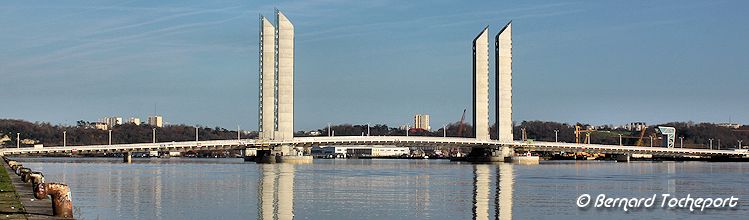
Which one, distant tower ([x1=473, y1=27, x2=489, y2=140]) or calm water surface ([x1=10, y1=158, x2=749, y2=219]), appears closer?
calm water surface ([x1=10, y1=158, x2=749, y2=219])

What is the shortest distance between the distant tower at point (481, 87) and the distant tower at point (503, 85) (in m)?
1.37

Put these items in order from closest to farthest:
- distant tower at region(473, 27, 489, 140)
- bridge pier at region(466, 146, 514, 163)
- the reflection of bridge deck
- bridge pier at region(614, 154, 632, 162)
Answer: the reflection of bridge deck < distant tower at region(473, 27, 489, 140) < bridge pier at region(466, 146, 514, 163) < bridge pier at region(614, 154, 632, 162)

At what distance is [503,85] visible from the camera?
14375cm

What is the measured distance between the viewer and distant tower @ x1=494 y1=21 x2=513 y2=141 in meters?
144

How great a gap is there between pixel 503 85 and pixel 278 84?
26424 millimetres

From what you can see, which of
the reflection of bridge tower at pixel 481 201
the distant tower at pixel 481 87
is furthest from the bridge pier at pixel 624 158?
the reflection of bridge tower at pixel 481 201

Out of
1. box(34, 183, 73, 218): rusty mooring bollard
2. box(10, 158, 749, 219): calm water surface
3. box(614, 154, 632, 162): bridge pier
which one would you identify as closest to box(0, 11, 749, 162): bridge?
box(614, 154, 632, 162): bridge pier

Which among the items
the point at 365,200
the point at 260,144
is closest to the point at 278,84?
the point at 260,144

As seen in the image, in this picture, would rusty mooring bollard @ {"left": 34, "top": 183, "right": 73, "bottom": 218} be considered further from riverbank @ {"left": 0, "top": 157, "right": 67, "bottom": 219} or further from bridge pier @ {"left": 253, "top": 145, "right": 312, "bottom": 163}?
bridge pier @ {"left": 253, "top": 145, "right": 312, "bottom": 163}

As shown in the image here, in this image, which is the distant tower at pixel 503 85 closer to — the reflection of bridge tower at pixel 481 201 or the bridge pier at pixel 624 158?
the bridge pier at pixel 624 158

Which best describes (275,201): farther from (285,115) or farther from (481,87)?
(481,87)

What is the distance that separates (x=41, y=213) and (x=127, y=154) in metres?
119

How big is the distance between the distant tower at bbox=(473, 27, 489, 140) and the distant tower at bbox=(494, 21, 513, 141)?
4.48 feet

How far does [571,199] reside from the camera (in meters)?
47.7
